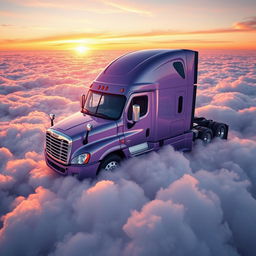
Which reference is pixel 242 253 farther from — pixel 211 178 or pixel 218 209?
pixel 211 178

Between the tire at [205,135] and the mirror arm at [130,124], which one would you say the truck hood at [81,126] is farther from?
the tire at [205,135]

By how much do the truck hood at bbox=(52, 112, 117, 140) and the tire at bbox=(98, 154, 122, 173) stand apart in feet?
3.00

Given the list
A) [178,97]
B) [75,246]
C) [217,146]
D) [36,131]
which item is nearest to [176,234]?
[75,246]

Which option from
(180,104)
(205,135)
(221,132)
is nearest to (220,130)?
(221,132)

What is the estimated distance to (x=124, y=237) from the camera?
5.12 metres

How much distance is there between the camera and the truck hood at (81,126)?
22.3 ft

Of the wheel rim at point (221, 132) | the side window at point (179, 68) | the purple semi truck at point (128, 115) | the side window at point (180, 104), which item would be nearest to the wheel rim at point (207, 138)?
the wheel rim at point (221, 132)

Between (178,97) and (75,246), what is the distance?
20.3ft

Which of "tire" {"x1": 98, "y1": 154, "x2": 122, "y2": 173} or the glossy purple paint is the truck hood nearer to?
the glossy purple paint

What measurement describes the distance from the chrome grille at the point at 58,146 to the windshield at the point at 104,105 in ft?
4.80

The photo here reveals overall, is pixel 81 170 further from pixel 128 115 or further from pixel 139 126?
pixel 139 126

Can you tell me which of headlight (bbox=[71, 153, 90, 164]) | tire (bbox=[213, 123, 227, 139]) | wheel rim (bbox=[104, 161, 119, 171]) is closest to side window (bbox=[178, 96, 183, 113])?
wheel rim (bbox=[104, 161, 119, 171])

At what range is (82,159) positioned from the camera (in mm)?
6598

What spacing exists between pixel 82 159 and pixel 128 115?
2042 millimetres
